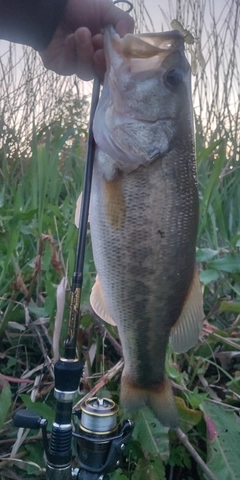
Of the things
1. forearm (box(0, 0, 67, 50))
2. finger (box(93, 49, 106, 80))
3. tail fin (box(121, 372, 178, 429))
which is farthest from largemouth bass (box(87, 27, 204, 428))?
forearm (box(0, 0, 67, 50))

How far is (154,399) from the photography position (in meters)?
1.22

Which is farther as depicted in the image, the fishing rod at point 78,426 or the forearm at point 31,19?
the forearm at point 31,19

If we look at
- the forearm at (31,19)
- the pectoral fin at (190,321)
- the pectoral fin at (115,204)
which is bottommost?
the pectoral fin at (190,321)

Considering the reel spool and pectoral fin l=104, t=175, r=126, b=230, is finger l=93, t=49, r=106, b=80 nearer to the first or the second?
pectoral fin l=104, t=175, r=126, b=230

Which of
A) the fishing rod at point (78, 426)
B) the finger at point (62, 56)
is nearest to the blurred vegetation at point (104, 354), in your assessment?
the fishing rod at point (78, 426)

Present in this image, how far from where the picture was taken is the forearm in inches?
59.4

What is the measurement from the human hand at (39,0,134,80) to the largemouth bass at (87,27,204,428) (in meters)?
0.21

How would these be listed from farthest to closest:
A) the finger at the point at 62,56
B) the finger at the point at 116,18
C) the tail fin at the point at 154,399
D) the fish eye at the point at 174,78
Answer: the finger at the point at 62,56, the finger at the point at 116,18, the fish eye at the point at 174,78, the tail fin at the point at 154,399

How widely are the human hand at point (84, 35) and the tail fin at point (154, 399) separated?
0.87 meters

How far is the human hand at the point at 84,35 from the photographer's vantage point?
4.91 feet

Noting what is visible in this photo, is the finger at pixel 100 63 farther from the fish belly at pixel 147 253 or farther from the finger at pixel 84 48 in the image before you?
the fish belly at pixel 147 253

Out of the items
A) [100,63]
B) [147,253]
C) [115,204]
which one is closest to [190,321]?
[147,253]

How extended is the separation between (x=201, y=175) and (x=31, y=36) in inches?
53.9

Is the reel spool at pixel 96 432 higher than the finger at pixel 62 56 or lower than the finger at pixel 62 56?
lower
